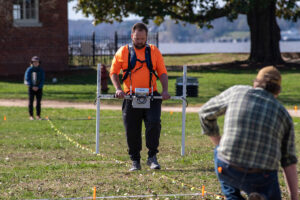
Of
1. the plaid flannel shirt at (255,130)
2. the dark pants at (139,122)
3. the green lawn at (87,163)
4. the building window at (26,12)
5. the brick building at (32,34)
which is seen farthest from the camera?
the building window at (26,12)

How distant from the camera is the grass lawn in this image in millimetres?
23875

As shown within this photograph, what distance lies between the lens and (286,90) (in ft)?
88.6

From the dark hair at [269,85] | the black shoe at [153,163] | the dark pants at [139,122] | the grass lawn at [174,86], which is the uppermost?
the dark hair at [269,85]

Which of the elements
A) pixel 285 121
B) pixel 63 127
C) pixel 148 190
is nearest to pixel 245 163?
pixel 285 121

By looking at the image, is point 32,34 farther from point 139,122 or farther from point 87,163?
point 139,122

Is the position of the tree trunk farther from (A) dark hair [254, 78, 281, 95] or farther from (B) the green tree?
(A) dark hair [254, 78, 281, 95]

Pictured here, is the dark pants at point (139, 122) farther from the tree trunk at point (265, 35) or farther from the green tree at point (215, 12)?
the tree trunk at point (265, 35)

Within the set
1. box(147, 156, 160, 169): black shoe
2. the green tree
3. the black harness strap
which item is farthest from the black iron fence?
the black harness strap

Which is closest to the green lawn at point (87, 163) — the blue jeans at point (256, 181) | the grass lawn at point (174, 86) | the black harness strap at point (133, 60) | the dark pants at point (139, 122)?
the dark pants at point (139, 122)

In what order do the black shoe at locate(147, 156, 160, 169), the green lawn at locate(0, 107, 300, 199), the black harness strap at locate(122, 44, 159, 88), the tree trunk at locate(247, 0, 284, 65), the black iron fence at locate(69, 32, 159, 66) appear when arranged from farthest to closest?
the black iron fence at locate(69, 32, 159, 66), the tree trunk at locate(247, 0, 284, 65), the black shoe at locate(147, 156, 160, 169), the black harness strap at locate(122, 44, 159, 88), the green lawn at locate(0, 107, 300, 199)

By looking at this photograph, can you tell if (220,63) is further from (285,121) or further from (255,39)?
(285,121)

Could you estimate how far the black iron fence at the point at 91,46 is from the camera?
38.8m

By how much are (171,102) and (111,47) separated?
19811 mm

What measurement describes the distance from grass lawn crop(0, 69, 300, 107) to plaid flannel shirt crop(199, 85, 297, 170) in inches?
684
